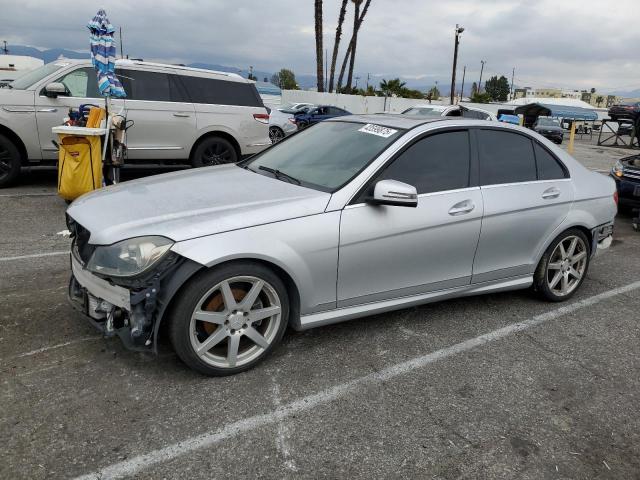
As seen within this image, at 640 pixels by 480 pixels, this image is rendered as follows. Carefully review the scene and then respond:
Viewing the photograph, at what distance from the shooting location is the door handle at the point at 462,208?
3.69 metres

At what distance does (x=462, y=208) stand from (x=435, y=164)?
0.37 metres

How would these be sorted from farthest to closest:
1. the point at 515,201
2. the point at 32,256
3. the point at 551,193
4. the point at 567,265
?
the point at 32,256, the point at 567,265, the point at 551,193, the point at 515,201

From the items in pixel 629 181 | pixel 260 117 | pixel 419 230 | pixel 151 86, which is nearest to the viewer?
pixel 419 230

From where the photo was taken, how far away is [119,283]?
279 cm

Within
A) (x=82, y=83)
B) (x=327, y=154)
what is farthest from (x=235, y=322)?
(x=82, y=83)

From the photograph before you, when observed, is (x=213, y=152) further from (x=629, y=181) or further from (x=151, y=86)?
(x=629, y=181)

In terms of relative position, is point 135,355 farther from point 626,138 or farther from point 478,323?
point 626,138

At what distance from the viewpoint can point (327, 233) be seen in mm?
3166

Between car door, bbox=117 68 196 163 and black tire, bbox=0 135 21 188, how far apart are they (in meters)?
1.57

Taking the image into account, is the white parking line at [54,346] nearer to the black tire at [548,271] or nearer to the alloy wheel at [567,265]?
the black tire at [548,271]

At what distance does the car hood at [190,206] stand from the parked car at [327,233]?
12 millimetres

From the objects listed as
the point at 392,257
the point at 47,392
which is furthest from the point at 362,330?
the point at 47,392

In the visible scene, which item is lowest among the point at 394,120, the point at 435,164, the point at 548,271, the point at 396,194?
the point at 548,271

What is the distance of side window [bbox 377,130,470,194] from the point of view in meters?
3.58
